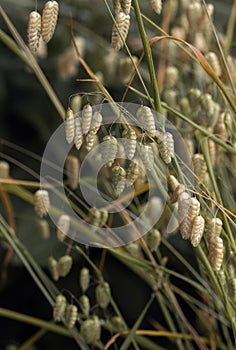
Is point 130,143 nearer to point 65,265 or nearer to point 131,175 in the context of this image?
point 131,175

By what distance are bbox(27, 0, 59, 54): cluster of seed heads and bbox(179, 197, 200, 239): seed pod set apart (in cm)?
18

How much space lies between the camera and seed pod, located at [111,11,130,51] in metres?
0.61

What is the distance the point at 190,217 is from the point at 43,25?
0.20m

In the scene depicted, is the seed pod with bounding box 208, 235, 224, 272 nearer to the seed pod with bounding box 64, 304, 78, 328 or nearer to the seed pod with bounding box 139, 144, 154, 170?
the seed pod with bounding box 139, 144, 154, 170

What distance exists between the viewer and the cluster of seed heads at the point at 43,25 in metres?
0.60

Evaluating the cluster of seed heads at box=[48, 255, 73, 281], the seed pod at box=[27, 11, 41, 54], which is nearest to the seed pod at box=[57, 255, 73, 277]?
the cluster of seed heads at box=[48, 255, 73, 281]

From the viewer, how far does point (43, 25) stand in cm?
60

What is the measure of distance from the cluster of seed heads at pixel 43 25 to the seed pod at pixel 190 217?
18cm

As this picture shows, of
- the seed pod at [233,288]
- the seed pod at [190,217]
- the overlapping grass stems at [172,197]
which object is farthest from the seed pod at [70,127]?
the seed pod at [233,288]

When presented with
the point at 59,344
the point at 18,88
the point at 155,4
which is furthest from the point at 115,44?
the point at 18,88

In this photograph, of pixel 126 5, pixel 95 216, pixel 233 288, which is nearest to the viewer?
pixel 126 5

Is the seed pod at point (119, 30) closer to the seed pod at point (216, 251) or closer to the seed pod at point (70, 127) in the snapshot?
the seed pod at point (70, 127)

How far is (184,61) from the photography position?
1.22 meters

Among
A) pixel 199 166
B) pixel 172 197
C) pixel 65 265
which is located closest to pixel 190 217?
pixel 172 197
